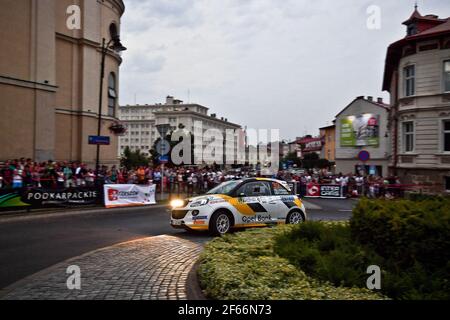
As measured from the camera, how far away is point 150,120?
5822 inches

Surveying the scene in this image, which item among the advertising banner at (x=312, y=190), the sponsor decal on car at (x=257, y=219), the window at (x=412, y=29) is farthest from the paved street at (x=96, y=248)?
the window at (x=412, y=29)

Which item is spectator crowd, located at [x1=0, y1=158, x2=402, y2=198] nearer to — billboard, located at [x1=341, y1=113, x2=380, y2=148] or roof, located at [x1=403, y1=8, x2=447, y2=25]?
roof, located at [x1=403, y1=8, x2=447, y2=25]

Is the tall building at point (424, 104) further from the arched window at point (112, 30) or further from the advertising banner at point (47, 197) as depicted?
the arched window at point (112, 30)

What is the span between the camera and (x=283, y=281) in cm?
541

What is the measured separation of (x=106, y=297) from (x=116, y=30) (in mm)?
32938

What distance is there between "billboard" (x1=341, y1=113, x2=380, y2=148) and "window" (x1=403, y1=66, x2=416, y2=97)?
25.3 meters

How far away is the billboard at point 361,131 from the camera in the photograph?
177 feet

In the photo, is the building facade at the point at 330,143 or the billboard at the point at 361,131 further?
the building facade at the point at 330,143

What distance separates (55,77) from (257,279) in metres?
27.2

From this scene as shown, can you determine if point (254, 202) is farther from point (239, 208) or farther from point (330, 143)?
point (330, 143)

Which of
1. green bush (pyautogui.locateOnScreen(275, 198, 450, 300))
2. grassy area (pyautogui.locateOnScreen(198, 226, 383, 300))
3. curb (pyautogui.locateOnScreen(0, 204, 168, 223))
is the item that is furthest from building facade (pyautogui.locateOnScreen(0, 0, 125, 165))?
green bush (pyautogui.locateOnScreen(275, 198, 450, 300))

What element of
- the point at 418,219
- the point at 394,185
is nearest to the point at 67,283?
the point at 418,219

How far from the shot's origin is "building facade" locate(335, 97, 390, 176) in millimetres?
53688

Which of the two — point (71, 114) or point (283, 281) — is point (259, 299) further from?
point (71, 114)
